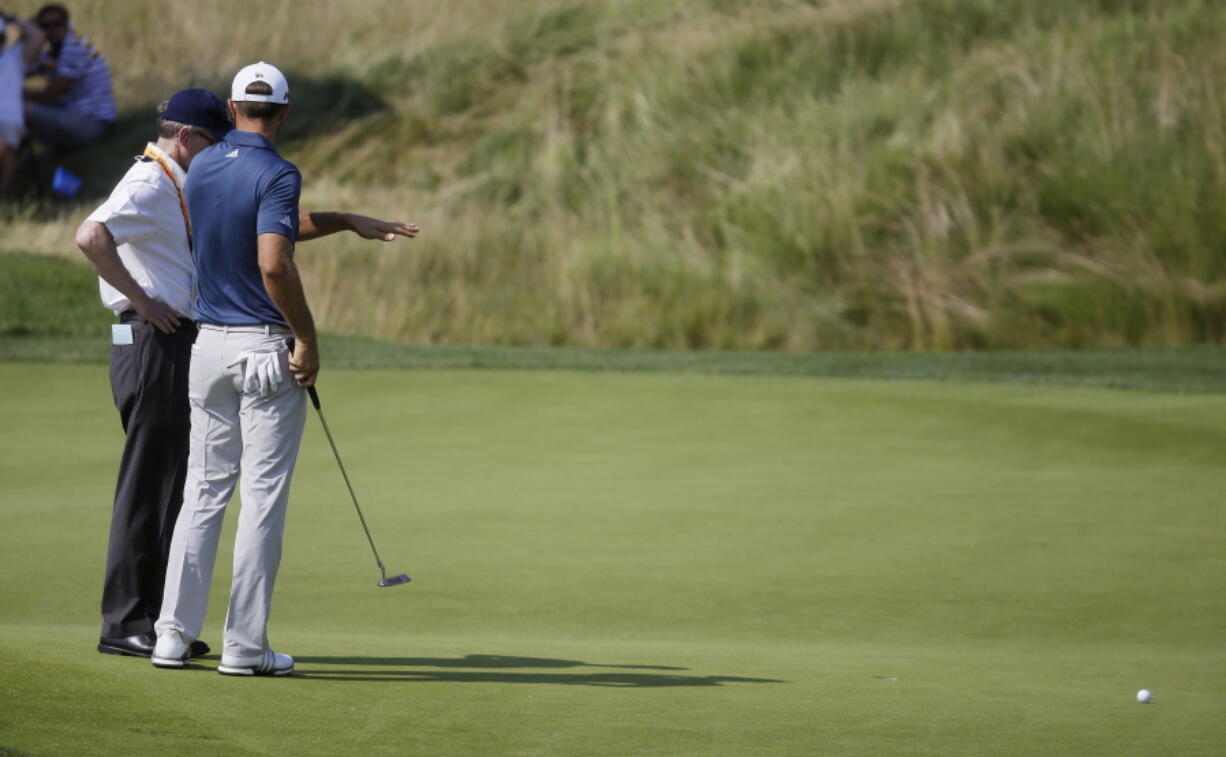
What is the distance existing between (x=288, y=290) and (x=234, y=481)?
607 millimetres

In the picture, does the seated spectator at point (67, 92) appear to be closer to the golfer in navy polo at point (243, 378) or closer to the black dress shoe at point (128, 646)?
the black dress shoe at point (128, 646)

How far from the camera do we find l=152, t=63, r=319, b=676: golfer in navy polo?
472 centimetres

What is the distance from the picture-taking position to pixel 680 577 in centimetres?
691

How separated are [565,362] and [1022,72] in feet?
29.7

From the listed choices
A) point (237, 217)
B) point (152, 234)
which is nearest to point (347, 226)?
point (237, 217)

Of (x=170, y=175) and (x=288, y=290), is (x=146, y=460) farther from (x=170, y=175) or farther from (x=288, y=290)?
(x=288, y=290)

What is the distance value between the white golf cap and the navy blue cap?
39 cm

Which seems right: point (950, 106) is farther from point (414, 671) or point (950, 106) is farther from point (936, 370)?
point (414, 671)

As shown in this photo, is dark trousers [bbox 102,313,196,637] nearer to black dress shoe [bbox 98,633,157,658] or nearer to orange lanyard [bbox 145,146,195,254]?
black dress shoe [bbox 98,633,157,658]

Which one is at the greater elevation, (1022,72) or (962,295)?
(1022,72)

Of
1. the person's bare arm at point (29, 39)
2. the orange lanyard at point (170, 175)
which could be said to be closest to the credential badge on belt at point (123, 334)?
the orange lanyard at point (170, 175)

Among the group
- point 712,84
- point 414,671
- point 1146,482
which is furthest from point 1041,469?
point 712,84

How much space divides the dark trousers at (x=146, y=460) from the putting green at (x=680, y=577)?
259mm

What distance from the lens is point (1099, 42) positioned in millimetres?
21312
